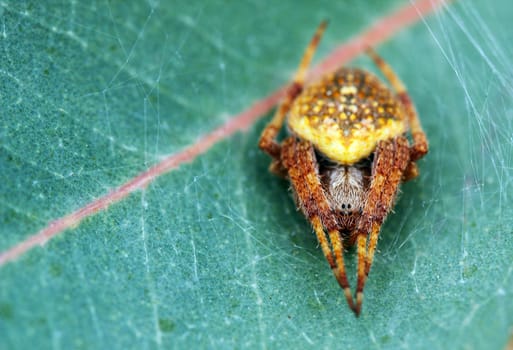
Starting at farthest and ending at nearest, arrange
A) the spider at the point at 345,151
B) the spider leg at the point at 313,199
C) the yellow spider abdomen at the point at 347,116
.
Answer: the yellow spider abdomen at the point at 347,116, the spider at the point at 345,151, the spider leg at the point at 313,199

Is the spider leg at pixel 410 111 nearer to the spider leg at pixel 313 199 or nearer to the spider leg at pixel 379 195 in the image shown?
the spider leg at pixel 379 195

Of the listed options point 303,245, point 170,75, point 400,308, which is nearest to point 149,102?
point 170,75

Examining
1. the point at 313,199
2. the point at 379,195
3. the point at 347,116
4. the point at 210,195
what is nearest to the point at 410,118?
the point at 347,116

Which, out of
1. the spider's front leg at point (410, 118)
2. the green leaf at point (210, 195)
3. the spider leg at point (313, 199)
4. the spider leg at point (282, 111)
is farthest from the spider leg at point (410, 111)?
the spider leg at point (313, 199)

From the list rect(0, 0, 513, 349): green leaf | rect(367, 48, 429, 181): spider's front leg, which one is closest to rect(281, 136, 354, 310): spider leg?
rect(0, 0, 513, 349): green leaf

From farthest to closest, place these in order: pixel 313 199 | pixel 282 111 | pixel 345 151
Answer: pixel 282 111 < pixel 345 151 < pixel 313 199

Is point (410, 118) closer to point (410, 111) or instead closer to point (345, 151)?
point (410, 111)

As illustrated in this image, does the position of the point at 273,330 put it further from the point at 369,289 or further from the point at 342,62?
the point at 342,62
